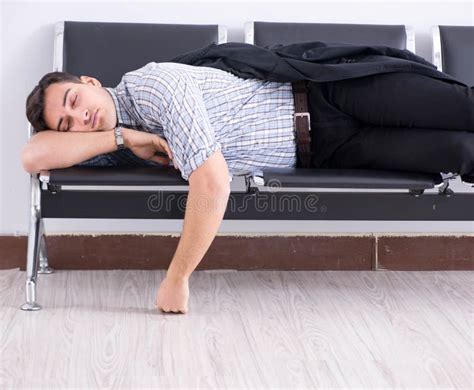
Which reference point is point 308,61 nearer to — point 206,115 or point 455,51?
point 206,115

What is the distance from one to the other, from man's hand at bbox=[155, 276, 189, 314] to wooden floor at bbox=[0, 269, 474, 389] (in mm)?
22

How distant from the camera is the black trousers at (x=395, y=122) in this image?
2266 millimetres

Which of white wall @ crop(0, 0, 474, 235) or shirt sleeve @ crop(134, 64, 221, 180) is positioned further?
white wall @ crop(0, 0, 474, 235)

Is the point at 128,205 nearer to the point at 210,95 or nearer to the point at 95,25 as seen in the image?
the point at 210,95

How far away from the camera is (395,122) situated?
7.61 feet

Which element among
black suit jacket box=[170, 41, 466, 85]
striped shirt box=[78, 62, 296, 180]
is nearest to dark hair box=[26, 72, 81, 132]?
striped shirt box=[78, 62, 296, 180]

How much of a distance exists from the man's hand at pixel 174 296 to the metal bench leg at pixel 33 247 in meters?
0.35

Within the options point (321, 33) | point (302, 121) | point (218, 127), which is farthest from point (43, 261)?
point (321, 33)

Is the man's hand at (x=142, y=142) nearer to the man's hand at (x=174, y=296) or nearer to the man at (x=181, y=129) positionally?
the man at (x=181, y=129)

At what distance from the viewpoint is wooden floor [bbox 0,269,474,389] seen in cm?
182

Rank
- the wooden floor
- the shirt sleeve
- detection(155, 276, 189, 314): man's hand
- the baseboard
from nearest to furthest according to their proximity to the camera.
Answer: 1. the wooden floor
2. the shirt sleeve
3. detection(155, 276, 189, 314): man's hand
4. the baseboard

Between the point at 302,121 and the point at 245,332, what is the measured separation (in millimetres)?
604

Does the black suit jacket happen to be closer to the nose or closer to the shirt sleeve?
the shirt sleeve

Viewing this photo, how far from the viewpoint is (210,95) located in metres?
2.33
